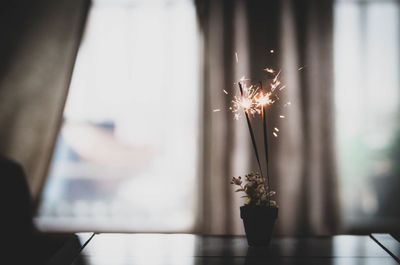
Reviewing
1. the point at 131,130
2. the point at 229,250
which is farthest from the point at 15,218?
the point at 131,130

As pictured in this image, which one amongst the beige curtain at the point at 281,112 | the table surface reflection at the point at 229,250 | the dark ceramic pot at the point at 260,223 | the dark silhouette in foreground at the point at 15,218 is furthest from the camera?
the beige curtain at the point at 281,112

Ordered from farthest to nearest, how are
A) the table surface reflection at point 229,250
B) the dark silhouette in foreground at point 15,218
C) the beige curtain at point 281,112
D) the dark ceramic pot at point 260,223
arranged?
the beige curtain at point 281,112
the dark silhouette in foreground at point 15,218
the dark ceramic pot at point 260,223
the table surface reflection at point 229,250

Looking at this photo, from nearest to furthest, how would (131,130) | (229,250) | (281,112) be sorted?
(229,250)
(281,112)
(131,130)

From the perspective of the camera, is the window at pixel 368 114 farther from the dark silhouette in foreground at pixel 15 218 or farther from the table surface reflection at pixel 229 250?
the dark silhouette in foreground at pixel 15 218

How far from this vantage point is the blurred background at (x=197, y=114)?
2352 mm

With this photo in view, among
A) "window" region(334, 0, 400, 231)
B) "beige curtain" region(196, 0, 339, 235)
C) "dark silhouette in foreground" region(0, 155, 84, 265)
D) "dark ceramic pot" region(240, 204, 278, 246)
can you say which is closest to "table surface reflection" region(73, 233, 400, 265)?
"dark ceramic pot" region(240, 204, 278, 246)

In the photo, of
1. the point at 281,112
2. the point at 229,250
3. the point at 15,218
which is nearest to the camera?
the point at 229,250

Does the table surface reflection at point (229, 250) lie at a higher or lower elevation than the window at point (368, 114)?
lower

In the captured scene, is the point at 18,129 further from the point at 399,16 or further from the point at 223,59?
the point at 399,16

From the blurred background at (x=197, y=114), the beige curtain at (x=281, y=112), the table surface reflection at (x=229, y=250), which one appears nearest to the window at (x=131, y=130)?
the blurred background at (x=197, y=114)

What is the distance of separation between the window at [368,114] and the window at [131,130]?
905mm

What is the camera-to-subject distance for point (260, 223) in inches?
50.8

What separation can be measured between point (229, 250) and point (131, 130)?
1.38 meters

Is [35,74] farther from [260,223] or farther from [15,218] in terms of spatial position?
[260,223]
